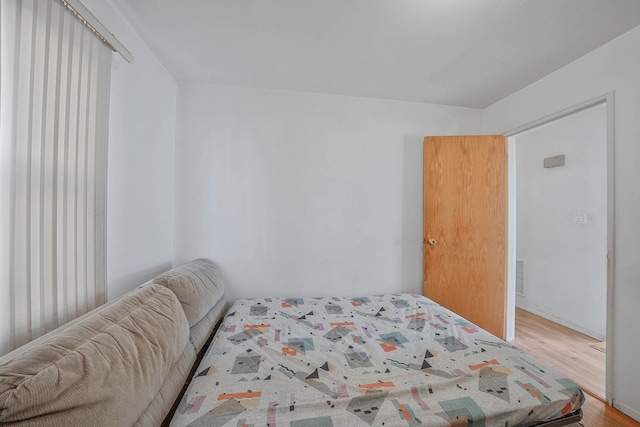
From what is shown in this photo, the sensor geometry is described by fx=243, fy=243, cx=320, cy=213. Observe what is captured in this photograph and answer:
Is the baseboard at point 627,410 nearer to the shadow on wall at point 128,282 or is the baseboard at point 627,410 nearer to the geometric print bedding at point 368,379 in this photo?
the geometric print bedding at point 368,379

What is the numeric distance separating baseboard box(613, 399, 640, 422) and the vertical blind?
3.29 m

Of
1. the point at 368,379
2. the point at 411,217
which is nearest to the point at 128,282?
the point at 368,379

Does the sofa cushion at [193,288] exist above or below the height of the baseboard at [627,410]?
above

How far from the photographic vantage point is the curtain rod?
1.10 metres

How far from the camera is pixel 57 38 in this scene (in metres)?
1.05

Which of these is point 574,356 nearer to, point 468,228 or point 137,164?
point 468,228

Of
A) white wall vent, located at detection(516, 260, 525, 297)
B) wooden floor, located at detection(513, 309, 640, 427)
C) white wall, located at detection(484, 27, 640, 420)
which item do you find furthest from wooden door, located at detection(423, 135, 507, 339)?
white wall vent, located at detection(516, 260, 525, 297)

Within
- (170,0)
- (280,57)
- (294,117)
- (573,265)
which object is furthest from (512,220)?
(170,0)

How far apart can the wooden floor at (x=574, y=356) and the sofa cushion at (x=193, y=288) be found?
2576mm

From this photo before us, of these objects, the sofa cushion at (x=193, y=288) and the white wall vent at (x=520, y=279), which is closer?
the sofa cushion at (x=193, y=288)

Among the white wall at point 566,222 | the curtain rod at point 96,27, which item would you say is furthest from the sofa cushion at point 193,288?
the white wall at point 566,222

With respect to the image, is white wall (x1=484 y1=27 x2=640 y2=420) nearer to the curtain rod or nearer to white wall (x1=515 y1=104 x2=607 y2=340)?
white wall (x1=515 y1=104 x2=607 y2=340)

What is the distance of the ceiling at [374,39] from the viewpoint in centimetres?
143

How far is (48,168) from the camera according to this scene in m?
1.03
